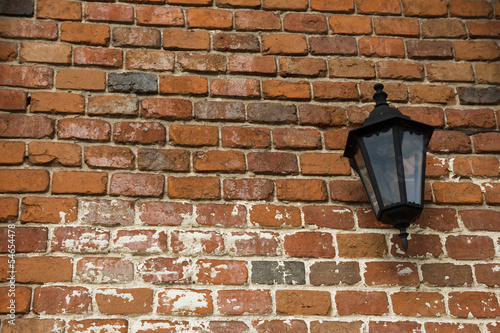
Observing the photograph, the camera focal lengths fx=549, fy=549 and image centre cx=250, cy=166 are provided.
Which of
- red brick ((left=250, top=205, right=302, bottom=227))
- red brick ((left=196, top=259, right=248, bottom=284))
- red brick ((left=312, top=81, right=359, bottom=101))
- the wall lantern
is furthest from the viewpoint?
red brick ((left=312, top=81, right=359, bottom=101))

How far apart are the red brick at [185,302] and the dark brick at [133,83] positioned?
753 mm

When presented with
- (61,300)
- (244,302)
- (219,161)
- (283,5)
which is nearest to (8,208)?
(61,300)

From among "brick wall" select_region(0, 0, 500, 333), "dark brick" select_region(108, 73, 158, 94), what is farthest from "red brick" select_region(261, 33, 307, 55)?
"dark brick" select_region(108, 73, 158, 94)

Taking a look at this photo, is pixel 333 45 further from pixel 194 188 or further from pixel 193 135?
pixel 194 188

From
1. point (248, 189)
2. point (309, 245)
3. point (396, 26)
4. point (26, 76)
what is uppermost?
point (396, 26)

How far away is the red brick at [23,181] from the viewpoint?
6.05 feet

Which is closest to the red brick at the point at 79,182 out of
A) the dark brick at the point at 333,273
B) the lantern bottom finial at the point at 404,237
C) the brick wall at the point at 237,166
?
the brick wall at the point at 237,166

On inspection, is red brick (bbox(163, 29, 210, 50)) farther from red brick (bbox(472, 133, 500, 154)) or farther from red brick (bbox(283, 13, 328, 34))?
red brick (bbox(472, 133, 500, 154))

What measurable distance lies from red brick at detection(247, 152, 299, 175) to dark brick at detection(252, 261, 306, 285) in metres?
0.34

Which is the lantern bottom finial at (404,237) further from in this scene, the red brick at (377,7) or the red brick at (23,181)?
the red brick at (23,181)

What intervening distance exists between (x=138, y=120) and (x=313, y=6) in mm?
884

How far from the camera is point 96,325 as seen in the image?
170 centimetres

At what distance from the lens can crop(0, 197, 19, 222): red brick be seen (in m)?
1.80

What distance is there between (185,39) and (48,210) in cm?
84
